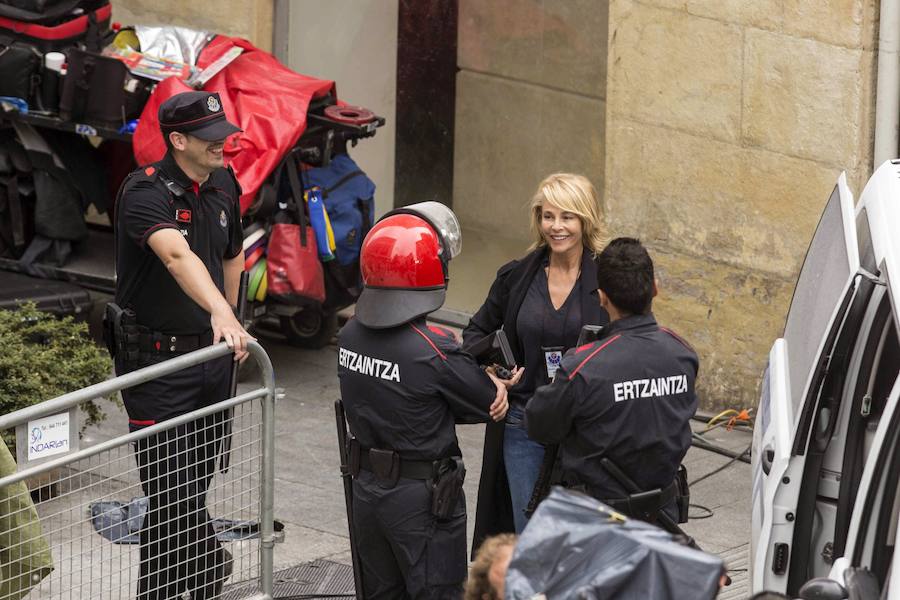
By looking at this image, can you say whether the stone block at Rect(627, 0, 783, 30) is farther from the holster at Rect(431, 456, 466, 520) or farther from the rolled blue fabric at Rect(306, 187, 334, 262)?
the holster at Rect(431, 456, 466, 520)

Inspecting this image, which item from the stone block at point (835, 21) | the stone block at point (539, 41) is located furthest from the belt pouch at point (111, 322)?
→ the stone block at point (539, 41)

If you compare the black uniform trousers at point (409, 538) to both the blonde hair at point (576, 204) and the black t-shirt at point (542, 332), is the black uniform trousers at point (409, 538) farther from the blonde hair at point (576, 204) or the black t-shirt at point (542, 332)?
the blonde hair at point (576, 204)

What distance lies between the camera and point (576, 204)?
591 cm

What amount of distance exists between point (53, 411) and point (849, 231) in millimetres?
2635

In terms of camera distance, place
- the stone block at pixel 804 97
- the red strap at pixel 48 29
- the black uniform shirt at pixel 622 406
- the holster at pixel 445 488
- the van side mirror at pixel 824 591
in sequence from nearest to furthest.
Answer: the van side mirror at pixel 824 591, the black uniform shirt at pixel 622 406, the holster at pixel 445 488, the stone block at pixel 804 97, the red strap at pixel 48 29

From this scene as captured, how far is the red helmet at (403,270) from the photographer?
518 centimetres

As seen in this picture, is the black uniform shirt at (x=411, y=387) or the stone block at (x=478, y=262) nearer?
the black uniform shirt at (x=411, y=387)

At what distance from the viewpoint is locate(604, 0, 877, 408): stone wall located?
798cm

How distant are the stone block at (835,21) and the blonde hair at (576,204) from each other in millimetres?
2486

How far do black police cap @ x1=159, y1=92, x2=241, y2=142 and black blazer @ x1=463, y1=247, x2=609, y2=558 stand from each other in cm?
122

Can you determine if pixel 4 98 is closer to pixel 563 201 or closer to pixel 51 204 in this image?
pixel 51 204

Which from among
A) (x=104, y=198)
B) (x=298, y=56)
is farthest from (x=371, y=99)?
(x=104, y=198)

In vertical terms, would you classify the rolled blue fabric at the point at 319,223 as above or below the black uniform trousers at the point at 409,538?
above

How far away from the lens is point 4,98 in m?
9.22
